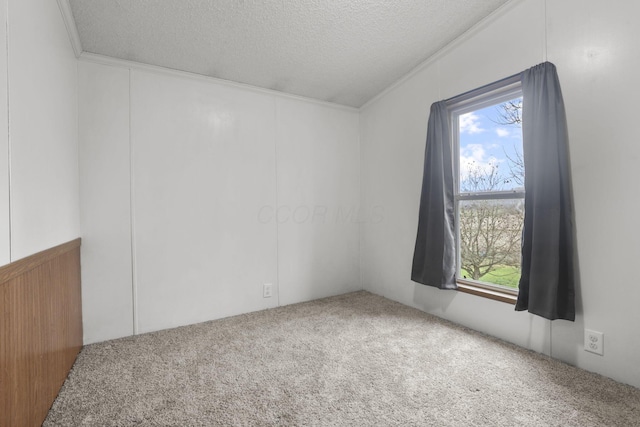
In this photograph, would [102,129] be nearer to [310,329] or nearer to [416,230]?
[310,329]

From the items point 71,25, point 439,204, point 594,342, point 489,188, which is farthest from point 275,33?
point 594,342

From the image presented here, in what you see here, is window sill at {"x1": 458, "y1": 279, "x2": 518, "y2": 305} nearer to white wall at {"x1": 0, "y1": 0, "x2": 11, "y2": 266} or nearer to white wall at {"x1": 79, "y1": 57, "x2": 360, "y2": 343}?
white wall at {"x1": 79, "y1": 57, "x2": 360, "y2": 343}

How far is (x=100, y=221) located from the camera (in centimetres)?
212

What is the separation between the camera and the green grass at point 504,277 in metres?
2.04

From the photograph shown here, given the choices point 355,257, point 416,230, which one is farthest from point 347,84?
point 355,257

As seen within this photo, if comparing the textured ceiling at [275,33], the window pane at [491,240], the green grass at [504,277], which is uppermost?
the textured ceiling at [275,33]

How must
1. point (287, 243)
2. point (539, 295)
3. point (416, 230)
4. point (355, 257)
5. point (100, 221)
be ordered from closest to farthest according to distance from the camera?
point (539, 295), point (100, 221), point (416, 230), point (287, 243), point (355, 257)

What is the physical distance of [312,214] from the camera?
3.07m

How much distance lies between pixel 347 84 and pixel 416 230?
1.56 meters

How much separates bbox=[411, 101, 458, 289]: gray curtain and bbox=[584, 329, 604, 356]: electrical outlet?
81cm

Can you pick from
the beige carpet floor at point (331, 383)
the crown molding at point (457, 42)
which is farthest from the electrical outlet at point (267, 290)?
the crown molding at point (457, 42)

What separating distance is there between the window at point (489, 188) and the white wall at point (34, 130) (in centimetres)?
254

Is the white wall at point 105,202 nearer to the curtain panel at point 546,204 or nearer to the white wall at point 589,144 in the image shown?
the white wall at point 589,144

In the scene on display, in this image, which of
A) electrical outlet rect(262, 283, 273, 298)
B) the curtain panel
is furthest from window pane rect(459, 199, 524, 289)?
electrical outlet rect(262, 283, 273, 298)
